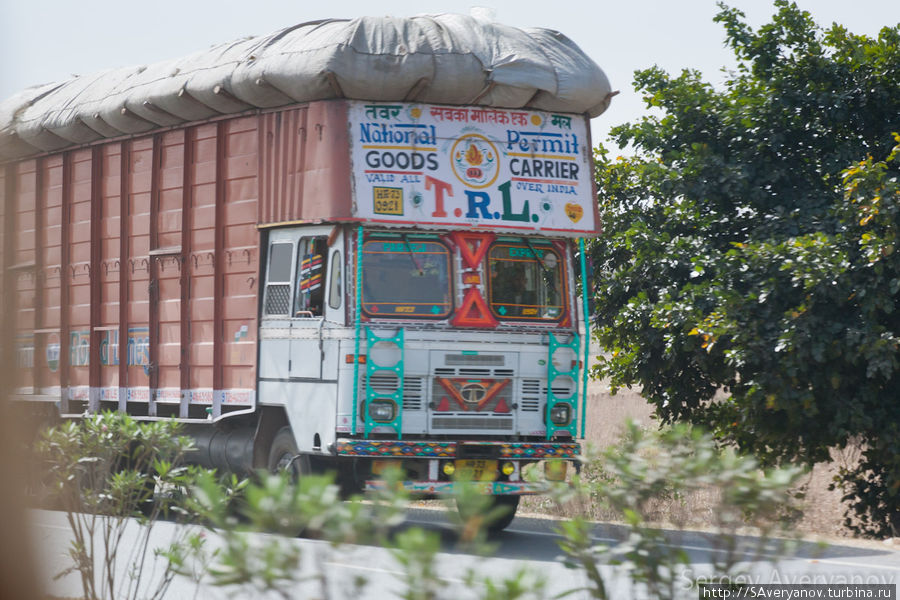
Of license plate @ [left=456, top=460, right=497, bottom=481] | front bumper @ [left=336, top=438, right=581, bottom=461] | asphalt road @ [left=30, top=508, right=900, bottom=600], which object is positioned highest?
front bumper @ [left=336, top=438, right=581, bottom=461]

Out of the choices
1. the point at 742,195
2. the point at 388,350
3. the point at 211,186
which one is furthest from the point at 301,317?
the point at 742,195

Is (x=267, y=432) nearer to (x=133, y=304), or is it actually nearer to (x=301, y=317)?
(x=301, y=317)

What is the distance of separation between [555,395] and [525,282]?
113cm

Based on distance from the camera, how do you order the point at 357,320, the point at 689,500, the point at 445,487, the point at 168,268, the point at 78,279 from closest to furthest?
the point at 445,487 < the point at 357,320 < the point at 168,268 < the point at 78,279 < the point at 689,500

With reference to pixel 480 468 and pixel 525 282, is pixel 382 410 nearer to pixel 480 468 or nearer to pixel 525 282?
pixel 480 468

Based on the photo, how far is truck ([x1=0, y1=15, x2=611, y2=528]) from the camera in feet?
37.5

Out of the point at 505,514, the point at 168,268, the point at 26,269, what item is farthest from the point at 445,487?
the point at 26,269

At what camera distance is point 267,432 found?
12555mm

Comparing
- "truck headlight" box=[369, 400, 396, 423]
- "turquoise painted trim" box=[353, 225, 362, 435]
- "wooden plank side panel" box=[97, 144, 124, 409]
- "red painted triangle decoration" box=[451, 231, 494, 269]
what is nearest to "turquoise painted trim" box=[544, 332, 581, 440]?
"red painted triangle decoration" box=[451, 231, 494, 269]

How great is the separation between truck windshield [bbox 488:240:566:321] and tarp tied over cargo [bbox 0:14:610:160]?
142 cm

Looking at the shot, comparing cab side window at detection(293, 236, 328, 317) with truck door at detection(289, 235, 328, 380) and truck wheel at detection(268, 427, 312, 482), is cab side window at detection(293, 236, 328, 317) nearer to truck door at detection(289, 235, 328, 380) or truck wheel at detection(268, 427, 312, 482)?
truck door at detection(289, 235, 328, 380)

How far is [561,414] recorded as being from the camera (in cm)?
1216

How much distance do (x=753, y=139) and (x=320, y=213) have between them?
20.0 feet

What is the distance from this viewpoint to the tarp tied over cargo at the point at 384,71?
11.4m
